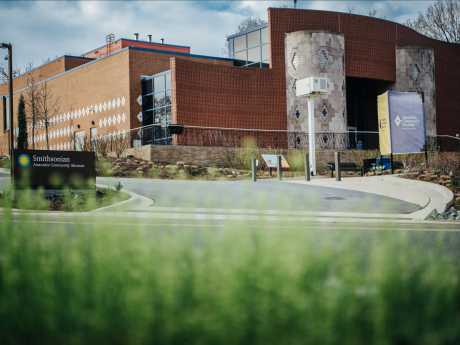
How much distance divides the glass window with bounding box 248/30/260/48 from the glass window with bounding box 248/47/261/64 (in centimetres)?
37

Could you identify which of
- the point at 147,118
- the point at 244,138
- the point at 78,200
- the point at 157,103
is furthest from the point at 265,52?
the point at 78,200

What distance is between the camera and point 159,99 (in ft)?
105

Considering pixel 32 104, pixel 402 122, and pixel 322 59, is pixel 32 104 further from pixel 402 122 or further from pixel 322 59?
pixel 402 122

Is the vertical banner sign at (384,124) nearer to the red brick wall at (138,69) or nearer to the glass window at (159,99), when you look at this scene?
the red brick wall at (138,69)

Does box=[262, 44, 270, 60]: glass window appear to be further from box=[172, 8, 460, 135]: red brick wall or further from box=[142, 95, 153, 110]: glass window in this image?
box=[142, 95, 153, 110]: glass window

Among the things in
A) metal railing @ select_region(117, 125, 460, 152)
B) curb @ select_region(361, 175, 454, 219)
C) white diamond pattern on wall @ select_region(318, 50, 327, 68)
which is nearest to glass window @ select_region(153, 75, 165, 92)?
metal railing @ select_region(117, 125, 460, 152)

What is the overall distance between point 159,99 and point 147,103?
1418mm

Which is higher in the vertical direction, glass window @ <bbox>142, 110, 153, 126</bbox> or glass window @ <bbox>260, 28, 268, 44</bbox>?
glass window @ <bbox>260, 28, 268, 44</bbox>

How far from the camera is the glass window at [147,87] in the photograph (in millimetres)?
33031

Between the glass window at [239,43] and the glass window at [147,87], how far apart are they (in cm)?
821

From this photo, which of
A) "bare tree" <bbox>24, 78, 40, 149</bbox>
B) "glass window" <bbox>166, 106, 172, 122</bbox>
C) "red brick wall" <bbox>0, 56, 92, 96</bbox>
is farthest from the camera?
"red brick wall" <bbox>0, 56, 92, 96</bbox>

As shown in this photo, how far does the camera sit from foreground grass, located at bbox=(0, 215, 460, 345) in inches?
92.9

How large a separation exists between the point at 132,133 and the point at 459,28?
3768 centimetres

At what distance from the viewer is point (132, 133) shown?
30.5m
